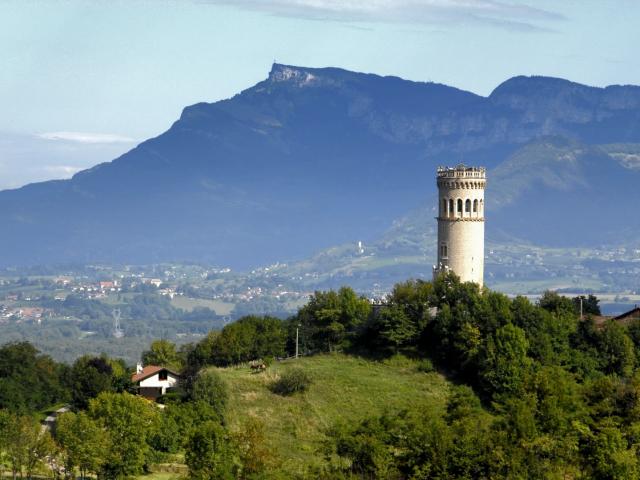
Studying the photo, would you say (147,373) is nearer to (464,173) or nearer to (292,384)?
(292,384)

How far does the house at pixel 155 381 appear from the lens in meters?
102

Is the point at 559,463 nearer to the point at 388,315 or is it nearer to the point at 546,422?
the point at 546,422

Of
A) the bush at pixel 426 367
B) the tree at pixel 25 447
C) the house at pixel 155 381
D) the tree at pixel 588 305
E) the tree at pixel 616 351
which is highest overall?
the tree at pixel 588 305

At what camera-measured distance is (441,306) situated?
330 ft

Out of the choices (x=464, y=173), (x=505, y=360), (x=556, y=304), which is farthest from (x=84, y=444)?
(x=464, y=173)

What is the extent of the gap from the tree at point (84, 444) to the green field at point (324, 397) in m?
9.39

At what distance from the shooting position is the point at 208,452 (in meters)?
74.9

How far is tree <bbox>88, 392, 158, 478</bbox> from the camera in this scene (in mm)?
80500

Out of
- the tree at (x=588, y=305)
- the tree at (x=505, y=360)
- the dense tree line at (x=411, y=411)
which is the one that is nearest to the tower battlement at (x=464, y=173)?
the dense tree line at (x=411, y=411)

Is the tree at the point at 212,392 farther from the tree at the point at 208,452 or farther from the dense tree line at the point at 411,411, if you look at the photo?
the tree at the point at 208,452

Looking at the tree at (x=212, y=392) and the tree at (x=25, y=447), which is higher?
the tree at (x=212, y=392)

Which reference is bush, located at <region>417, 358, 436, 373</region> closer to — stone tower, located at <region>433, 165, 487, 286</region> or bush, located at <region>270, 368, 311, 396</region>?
bush, located at <region>270, 368, 311, 396</region>

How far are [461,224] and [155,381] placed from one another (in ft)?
82.6

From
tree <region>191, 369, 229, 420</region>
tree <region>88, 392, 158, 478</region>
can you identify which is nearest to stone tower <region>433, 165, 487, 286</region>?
tree <region>191, 369, 229, 420</region>
